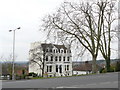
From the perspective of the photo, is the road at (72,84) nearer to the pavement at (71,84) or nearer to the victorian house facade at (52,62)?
the pavement at (71,84)

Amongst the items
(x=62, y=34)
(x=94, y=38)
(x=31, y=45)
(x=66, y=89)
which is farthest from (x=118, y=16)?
(x=31, y=45)

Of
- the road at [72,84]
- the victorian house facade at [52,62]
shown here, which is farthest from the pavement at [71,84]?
the victorian house facade at [52,62]

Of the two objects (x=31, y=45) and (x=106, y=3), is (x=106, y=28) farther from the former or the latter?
(x=31, y=45)

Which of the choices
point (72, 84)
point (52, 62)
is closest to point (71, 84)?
point (72, 84)

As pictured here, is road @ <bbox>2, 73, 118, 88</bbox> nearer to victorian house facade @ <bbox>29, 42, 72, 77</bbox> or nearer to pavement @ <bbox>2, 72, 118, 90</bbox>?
pavement @ <bbox>2, 72, 118, 90</bbox>

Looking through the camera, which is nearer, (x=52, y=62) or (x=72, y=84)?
(x=72, y=84)

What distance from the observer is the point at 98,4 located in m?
31.4

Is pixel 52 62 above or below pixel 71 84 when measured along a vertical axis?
above

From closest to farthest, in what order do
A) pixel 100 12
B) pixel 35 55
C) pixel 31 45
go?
pixel 100 12
pixel 35 55
pixel 31 45

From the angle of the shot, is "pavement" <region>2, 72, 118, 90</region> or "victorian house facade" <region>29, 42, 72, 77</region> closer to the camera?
"pavement" <region>2, 72, 118, 90</region>

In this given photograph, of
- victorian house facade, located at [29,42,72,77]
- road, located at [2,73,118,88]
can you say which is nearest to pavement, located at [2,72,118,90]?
road, located at [2,73,118,88]

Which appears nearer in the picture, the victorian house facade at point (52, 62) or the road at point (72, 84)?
the road at point (72, 84)

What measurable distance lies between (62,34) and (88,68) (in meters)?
57.0

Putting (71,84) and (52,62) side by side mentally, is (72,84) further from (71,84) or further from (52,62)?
(52,62)
